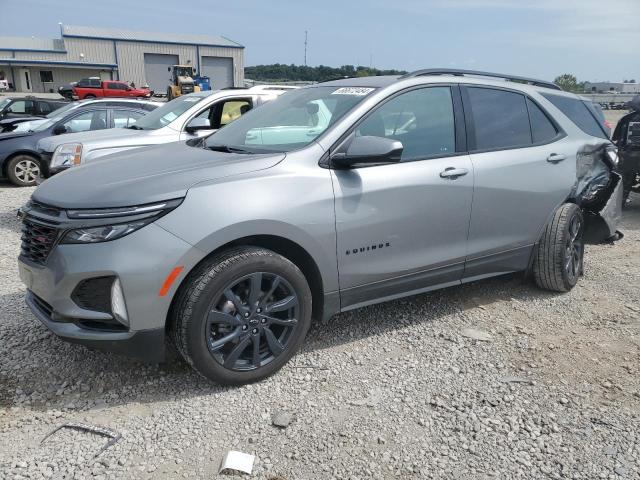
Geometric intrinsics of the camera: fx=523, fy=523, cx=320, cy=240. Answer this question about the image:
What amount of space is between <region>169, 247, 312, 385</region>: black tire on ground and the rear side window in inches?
117

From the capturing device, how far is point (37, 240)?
2.84m

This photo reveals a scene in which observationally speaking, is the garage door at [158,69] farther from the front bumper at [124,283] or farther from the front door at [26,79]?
the front bumper at [124,283]

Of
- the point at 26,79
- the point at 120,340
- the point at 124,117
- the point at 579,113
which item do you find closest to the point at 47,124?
the point at 124,117

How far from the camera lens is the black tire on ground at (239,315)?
276 cm

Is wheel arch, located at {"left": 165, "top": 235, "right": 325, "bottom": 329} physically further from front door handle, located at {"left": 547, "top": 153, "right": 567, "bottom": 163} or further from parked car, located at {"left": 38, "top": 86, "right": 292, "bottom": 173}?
parked car, located at {"left": 38, "top": 86, "right": 292, "bottom": 173}

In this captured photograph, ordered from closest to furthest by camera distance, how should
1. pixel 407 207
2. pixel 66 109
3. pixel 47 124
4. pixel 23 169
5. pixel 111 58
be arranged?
pixel 407 207
pixel 23 169
pixel 47 124
pixel 66 109
pixel 111 58

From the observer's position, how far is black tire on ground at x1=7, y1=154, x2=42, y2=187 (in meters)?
9.36

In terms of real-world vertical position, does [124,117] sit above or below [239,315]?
above

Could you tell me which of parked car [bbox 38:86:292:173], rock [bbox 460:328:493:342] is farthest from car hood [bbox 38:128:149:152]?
rock [bbox 460:328:493:342]

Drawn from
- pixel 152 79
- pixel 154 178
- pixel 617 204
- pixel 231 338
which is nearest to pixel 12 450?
pixel 231 338

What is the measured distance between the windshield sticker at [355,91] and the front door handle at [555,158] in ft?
5.47

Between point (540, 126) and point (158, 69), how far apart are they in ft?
215

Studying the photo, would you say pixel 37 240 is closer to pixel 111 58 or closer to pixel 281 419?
pixel 281 419

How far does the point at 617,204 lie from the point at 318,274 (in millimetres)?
3333
